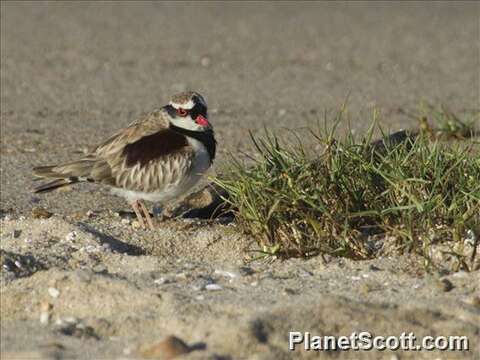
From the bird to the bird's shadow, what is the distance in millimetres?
374

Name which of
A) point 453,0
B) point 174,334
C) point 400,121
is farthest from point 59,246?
point 453,0

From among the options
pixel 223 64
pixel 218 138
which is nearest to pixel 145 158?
pixel 218 138

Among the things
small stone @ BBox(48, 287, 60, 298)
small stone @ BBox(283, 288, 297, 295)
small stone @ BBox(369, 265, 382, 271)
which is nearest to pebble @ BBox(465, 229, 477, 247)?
small stone @ BBox(369, 265, 382, 271)

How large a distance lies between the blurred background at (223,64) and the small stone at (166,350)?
3216 mm

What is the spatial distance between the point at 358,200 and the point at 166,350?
1849mm

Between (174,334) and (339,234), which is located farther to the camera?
(339,234)

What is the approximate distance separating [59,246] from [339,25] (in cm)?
1215

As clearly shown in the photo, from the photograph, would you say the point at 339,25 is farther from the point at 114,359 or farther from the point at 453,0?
the point at 114,359

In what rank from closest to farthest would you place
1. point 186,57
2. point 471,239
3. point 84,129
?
point 471,239 < point 84,129 < point 186,57

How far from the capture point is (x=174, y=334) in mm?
5004

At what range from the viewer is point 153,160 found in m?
6.90

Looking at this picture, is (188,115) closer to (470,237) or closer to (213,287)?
(213,287)

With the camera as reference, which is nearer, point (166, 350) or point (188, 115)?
point (166, 350)

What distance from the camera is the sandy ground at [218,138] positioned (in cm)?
512
